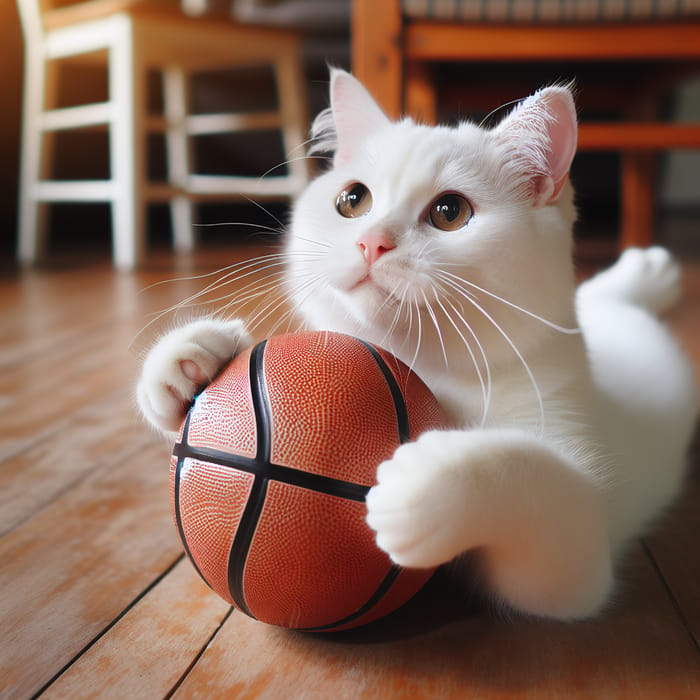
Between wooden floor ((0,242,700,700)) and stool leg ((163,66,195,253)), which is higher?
stool leg ((163,66,195,253))

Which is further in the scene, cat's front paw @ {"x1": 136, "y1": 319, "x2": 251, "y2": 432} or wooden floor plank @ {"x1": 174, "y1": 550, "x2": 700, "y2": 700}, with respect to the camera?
cat's front paw @ {"x1": 136, "y1": 319, "x2": 251, "y2": 432}

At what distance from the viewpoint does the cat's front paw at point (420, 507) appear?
70 cm

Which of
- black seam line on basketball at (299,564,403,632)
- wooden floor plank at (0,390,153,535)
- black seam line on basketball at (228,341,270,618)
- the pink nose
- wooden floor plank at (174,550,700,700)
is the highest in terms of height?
the pink nose

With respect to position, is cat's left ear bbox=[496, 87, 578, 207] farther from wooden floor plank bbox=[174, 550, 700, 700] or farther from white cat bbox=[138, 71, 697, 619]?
wooden floor plank bbox=[174, 550, 700, 700]

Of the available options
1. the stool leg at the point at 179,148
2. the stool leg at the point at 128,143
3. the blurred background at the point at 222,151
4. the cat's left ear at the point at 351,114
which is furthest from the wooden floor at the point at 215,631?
the stool leg at the point at 179,148

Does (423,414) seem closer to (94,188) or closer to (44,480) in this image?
(44,480)

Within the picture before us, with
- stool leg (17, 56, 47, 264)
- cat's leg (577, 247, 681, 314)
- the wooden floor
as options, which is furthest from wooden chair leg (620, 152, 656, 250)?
stool leg (17, 56, 47, 264)

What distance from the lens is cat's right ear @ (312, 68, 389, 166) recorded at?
1085 millimetres

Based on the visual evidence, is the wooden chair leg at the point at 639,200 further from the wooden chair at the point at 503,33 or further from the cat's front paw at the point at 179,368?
the cat's front paw at the point at 179,368

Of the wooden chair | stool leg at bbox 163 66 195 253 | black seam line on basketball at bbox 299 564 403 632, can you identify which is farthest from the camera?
stool leg at bbox 163 66 195 253

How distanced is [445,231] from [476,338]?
0.13 meters

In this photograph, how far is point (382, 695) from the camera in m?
0.75

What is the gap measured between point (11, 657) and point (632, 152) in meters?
3.24

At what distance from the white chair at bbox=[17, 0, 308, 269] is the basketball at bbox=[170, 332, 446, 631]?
3.17 meters
